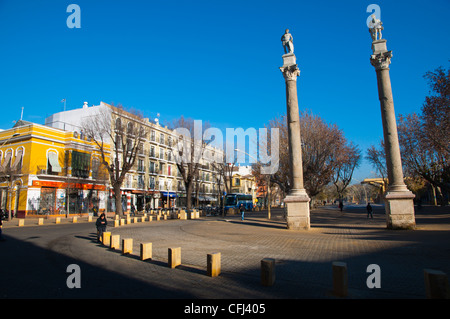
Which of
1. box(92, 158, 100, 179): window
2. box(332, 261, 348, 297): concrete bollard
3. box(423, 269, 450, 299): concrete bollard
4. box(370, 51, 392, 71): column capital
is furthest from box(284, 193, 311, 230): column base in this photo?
box(92, 158, 100, 179): window

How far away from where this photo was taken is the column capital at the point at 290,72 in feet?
53.8

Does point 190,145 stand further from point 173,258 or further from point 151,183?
point 173,258

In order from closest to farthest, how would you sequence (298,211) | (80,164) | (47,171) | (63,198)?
1. (298,211)
2. (47,171)
3. (63,198)
4. (80,164)

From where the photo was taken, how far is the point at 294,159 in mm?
15594

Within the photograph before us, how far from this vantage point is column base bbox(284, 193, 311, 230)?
1470 centimetres

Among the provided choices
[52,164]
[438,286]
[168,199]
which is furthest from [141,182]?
[438,286]

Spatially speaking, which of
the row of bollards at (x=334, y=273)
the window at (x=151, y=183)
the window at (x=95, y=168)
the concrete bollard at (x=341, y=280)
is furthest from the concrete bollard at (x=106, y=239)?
the window at (x=151, y=183)

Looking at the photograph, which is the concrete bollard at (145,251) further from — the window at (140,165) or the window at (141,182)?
the window at (141,182)

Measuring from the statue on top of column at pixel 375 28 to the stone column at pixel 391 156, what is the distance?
16.4 inches

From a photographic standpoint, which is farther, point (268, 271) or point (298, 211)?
point (298, 211)

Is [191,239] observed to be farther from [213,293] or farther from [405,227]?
[405,227]

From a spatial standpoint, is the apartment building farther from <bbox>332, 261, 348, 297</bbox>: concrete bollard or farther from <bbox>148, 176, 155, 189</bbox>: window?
<bbox>332, 261, 348, 297</bbox>: concrete bollard

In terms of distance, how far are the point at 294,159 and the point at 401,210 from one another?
561 cm

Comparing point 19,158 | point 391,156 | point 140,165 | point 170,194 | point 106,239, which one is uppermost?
point 140,165
